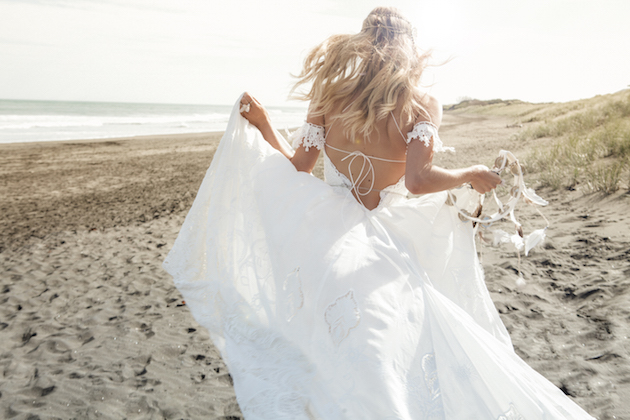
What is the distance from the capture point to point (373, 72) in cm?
210

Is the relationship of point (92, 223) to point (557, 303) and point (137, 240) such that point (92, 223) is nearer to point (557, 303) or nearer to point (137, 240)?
point (137, 240)

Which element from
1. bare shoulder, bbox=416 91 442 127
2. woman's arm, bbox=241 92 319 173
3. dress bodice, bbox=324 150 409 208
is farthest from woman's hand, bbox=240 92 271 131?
bare shoulder, bbox=416 91 442 127

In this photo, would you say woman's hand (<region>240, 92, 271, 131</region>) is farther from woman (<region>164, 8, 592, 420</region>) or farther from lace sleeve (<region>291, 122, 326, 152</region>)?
lace sleeve (<region>291, 122, 326, 152</region>)

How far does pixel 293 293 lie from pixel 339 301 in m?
0.37

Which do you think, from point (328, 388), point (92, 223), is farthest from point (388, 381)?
point (92, 223)

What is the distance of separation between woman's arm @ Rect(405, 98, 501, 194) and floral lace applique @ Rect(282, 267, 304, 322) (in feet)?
2.46

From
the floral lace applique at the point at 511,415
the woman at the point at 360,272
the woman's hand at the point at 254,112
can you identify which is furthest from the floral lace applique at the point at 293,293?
the woman's hand at the point at 254,112

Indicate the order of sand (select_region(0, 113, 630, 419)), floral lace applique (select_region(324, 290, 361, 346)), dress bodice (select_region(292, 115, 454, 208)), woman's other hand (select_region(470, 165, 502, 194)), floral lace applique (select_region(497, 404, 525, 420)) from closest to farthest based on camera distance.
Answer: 1. floral lace applique (select_region(497, 404, 525, 420))
2. floral lace applique (select_region(324, 290, 361, 346))
3. woman's other hand (select_region(470, 165, 502, 194))
4. dress bodice (select_region(292, 115, 454, 208))
5. sand (select_region(0, 113, 630, 419))

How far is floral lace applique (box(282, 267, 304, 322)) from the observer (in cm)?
210

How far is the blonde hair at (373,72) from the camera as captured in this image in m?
2.05

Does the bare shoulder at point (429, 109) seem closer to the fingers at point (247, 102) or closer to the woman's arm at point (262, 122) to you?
the woman's arm at point (262, 122)

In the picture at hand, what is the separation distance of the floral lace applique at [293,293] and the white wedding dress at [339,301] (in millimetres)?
10

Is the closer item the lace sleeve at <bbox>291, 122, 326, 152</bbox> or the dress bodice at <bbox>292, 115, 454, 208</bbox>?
the dress bodice at <bbox>292, 115, 454, 208</bbox>

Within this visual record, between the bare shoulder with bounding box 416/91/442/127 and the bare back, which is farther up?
the bare shoulder with bounding box 416/91/442/127
